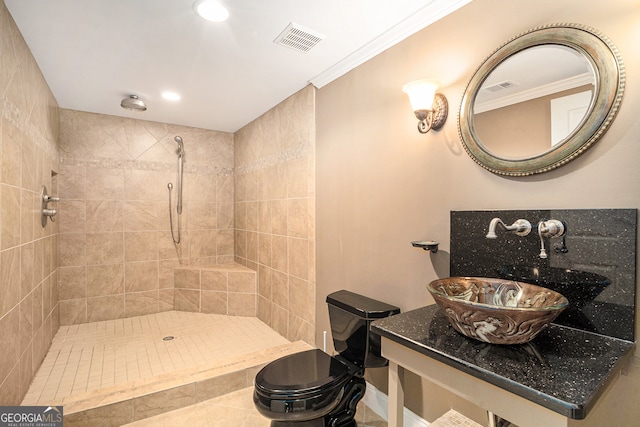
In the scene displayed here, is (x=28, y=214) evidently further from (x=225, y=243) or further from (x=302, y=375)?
(x=225, y=243)

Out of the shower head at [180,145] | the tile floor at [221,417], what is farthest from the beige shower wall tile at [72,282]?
the tile floor at [221,417]

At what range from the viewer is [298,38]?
1.91 metres

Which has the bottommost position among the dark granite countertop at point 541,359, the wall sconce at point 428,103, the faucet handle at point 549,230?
the dark granite countertop at point 541,359

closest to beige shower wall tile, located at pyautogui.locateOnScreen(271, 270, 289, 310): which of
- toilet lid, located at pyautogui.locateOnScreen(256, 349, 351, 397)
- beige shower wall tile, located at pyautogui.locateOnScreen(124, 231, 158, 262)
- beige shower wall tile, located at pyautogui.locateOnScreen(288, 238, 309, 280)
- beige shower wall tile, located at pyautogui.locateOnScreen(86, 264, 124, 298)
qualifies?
beige shower wall tile, located at pyautogui.locateOnScreen(288, 238, 309, 280)

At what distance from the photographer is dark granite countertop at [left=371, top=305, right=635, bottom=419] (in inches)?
30.6

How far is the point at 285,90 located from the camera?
2.74 meters

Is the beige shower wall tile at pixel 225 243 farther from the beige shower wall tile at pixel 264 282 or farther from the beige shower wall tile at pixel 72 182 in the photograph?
the beige shower wall tile at pixel 72 182

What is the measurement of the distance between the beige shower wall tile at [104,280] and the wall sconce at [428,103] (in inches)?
136

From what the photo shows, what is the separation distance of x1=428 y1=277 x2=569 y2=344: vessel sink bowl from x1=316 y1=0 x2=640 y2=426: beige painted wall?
0.92ft

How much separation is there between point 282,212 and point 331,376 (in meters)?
1.65

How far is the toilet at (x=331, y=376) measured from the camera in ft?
4.94

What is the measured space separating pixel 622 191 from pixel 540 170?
0.83ft

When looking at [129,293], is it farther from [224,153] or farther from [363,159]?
[363,159]

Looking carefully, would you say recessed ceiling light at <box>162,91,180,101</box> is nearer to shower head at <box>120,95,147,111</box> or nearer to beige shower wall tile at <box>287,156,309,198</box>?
shower head at <box>120,95,147,111</box>
